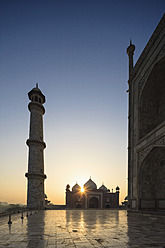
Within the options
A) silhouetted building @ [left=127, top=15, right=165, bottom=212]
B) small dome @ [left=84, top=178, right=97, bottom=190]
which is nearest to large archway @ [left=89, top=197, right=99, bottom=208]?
small dome @ [left=84, top=178, right=97, bottom=190]

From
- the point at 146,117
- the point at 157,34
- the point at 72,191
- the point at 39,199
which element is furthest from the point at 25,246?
the point at 72,191

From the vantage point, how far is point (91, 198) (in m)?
43.7

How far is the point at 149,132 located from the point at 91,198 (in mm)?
34020

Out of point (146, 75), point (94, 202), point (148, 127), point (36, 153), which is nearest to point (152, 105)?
point (148, 127)

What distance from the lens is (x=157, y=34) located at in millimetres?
13344

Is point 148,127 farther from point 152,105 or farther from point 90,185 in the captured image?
point 90,185

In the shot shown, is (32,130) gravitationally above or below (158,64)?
below

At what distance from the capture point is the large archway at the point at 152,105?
14.8m

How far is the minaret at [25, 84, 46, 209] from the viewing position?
83.1 ft

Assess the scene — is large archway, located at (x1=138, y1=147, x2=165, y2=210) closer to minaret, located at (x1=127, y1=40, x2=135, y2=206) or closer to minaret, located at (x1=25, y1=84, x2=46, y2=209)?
minaret, located at (x1=127, y1=40, x2=135, y2=206)

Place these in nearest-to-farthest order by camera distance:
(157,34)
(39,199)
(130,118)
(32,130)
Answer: (157,34) → (130,118) → (39,199) → (32,130)

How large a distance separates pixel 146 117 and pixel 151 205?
6.58 metres

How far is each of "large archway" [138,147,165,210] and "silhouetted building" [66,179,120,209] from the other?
31.3 m

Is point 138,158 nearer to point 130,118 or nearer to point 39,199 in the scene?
point 130,118
